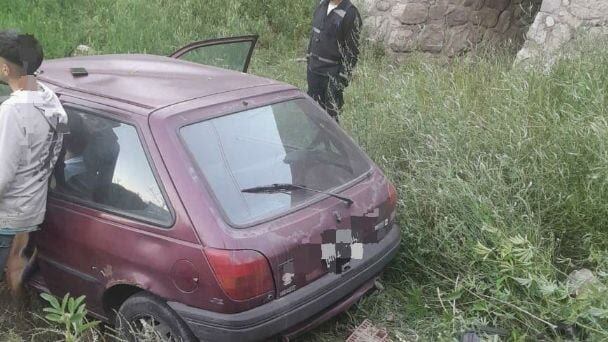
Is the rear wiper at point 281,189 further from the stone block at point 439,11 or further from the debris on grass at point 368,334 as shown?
the stone block at point 439,11

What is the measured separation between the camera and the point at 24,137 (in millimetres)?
3041

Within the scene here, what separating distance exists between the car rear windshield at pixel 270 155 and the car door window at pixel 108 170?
27 cm

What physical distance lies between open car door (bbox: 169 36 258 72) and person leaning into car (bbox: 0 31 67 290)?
57.3 inches

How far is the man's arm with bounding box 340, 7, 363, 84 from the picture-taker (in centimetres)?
566

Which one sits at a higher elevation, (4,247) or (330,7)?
(330,7)

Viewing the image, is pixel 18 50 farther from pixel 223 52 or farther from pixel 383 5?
pixel 383 5

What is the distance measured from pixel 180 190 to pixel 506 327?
177cm

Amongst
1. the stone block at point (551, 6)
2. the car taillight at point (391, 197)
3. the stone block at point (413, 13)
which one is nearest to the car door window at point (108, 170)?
the car taillight at point (391, 197)

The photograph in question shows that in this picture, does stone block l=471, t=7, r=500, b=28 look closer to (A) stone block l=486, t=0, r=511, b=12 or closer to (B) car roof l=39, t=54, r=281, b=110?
(A) stone block l=486, t=0, r=511, b=12

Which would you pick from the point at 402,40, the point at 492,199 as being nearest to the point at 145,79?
the point at 492,199

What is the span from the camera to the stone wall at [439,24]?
820cm

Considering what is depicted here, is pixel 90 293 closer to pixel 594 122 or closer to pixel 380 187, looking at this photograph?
pixel 380 187

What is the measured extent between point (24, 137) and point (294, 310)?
159 cm

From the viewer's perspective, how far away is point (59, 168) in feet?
10.9
